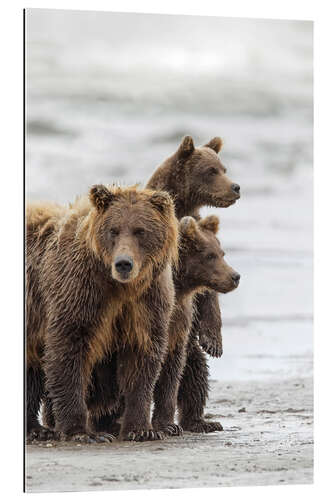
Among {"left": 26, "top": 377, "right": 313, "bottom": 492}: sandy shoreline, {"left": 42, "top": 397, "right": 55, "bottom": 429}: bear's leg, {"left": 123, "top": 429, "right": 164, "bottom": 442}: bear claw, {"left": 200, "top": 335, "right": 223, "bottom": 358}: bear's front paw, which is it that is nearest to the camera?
{"left": 26, "top": 377, "right": 313, "bottom": 492}: sandy shoreline

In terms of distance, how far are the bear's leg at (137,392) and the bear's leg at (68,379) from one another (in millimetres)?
285

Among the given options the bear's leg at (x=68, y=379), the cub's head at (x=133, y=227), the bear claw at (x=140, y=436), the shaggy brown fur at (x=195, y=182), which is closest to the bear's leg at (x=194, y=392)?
the shaggy brown fur at (x=195, y=182)

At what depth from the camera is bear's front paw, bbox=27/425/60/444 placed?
794 centimetres

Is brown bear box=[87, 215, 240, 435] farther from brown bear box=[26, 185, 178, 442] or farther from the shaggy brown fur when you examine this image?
brown bear box=[26, 185, 178, 442]

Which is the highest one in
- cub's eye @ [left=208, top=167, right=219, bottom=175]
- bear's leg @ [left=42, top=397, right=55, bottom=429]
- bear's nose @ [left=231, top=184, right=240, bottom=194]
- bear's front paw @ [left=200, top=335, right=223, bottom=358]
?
cub's eye @ [left=208, top=167, right=219, bottom=175]

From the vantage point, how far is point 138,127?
8.61 meters

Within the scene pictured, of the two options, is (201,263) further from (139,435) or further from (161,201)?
(139,435)

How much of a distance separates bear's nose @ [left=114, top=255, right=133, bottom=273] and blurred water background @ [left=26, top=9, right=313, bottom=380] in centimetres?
109

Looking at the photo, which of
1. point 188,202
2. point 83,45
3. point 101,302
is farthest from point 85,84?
point 101,302

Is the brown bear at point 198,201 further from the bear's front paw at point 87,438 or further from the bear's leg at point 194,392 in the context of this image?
the bear's front paw at point 87,438

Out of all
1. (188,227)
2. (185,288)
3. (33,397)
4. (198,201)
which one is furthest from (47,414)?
(198,201)

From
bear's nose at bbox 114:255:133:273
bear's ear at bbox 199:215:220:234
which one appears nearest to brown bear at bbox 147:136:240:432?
bear's ear at bbox 199:215:220:234
